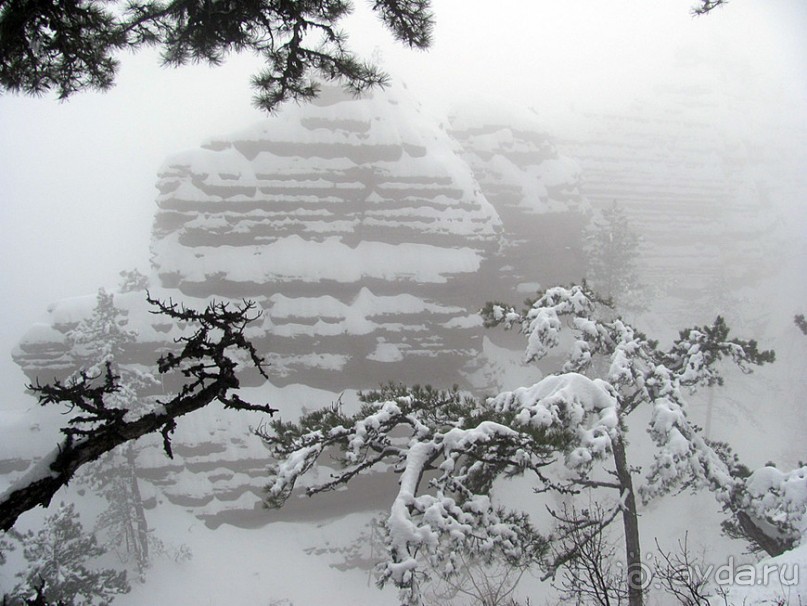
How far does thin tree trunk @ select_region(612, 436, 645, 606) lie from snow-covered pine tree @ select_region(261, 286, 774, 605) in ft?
0.08

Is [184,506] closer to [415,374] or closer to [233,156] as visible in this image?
[415,374]

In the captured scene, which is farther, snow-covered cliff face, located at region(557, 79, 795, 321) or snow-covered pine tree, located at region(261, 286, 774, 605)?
snow-covered cliff face, located at region(557, 79, 795, 321)

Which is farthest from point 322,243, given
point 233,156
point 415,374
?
point 415,374

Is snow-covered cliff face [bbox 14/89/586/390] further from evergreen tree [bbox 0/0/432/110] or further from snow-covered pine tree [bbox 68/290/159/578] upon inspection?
evergreen tree [bbox 0/0/432/110]

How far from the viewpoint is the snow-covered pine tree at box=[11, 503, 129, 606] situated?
14984mm

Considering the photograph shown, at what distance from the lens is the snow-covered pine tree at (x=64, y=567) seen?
590 inches

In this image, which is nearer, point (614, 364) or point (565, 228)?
point (614, 364)

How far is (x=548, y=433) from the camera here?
6352 mm

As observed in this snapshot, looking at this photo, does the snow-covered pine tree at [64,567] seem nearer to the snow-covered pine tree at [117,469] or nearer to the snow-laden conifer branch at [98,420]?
the snow-covered pine tree at [117,469]

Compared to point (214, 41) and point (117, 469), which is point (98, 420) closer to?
point (214, 41)

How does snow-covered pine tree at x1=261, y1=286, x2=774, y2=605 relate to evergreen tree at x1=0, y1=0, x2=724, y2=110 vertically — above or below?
below

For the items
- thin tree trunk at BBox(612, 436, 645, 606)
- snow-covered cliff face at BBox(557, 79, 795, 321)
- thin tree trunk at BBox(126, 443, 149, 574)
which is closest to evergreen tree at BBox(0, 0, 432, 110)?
thin tree trunk at BBox(612, 436, 645, 606)

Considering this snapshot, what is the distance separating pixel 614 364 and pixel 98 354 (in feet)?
70.1

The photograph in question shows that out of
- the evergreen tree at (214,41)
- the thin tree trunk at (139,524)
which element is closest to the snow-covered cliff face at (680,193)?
the thin tree trunk at (139,524)
